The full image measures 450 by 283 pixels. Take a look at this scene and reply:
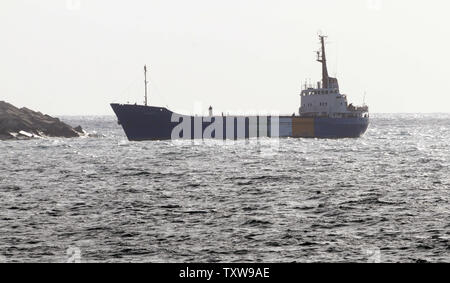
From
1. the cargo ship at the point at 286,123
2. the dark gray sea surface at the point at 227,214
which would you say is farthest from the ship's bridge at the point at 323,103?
the dark gray sea surface at the point at 227,214

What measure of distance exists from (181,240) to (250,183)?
762 inches

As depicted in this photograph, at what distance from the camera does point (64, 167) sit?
56406 mm

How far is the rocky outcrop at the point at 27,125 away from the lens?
122812mm

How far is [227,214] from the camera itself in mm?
27500

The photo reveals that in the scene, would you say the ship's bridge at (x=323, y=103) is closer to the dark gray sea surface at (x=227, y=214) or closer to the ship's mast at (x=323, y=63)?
the ship's mast at (x=323, y=63)

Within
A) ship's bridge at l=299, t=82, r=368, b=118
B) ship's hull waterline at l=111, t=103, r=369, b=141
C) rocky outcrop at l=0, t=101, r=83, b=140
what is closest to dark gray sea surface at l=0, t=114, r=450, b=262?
ship's hull waterline at l=111, t=103, r=369, b=141

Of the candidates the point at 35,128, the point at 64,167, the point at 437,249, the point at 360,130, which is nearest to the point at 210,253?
the point at 437,249

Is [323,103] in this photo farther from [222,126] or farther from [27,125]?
[27,125]

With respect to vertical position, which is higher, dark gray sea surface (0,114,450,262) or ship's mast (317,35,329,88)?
ship's mast (317,35,329,88)

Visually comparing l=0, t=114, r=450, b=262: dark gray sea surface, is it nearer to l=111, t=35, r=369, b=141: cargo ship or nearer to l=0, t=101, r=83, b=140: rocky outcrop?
l=111, t=35, r=369, b=141: cargo ship

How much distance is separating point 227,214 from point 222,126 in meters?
77.0

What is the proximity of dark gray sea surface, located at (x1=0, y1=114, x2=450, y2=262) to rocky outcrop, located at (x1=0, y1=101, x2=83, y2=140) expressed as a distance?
244 feet

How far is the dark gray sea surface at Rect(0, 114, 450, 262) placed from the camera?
19.8 metres
